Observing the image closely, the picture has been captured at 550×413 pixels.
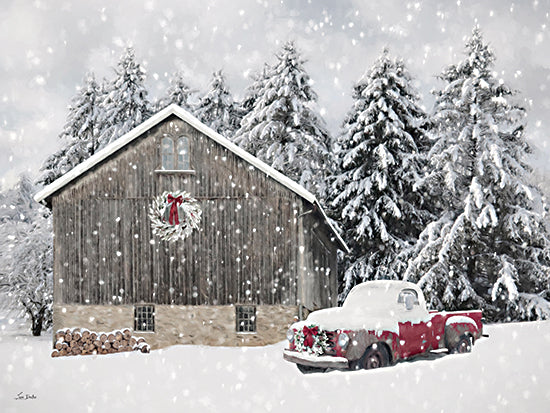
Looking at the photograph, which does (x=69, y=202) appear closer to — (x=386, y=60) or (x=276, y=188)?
(x=276, y=188)

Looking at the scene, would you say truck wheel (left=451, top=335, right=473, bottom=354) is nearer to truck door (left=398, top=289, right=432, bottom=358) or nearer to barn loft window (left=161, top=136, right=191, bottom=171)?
truck door (left=398, top=289, right=432, bottom=358)

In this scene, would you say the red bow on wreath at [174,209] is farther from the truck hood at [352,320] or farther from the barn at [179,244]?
the truck hood at [352,320]

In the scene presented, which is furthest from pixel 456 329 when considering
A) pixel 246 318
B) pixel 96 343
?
pixel 96 343

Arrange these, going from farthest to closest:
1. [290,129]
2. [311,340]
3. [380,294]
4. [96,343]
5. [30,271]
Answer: [290,129] → [30,271] → [96,343] → [380,294] → [311,340]

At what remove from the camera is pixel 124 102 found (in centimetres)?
3328

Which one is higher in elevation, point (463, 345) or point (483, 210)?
point (483, 210)

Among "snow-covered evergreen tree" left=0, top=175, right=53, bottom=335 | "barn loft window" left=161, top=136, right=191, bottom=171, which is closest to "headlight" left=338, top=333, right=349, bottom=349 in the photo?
"barn loft window" left=161, top=136, right=191, bottom=171

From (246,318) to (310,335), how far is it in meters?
8.32

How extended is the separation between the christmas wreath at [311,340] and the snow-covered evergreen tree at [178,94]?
94.0 ft

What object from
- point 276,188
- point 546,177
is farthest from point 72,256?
point 546,177

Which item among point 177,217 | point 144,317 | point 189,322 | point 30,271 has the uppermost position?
point 177,217

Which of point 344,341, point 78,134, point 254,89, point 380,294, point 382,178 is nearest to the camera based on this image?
point 344,341

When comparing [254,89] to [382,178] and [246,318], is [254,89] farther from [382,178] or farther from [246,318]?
[246,318]

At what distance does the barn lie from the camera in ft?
63.9
